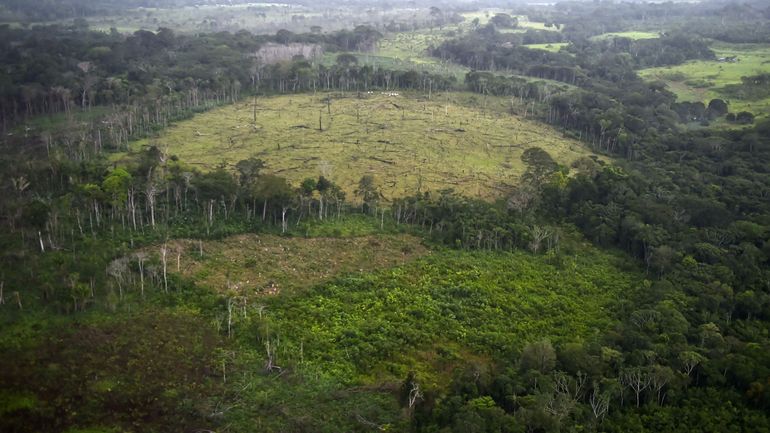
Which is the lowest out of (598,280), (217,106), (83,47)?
(598,280)

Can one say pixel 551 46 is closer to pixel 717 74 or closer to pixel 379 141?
pixel 717 74

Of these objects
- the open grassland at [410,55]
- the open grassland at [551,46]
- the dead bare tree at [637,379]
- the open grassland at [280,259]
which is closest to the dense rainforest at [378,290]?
the dead bare tree at [637,379]

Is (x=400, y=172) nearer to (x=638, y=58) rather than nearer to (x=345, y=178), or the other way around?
(x=345, y=178)

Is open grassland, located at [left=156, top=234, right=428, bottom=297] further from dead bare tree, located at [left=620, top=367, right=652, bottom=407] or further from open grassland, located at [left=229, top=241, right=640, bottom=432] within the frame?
dead bare tree, located at [left=620, top=367, right=652, bottom=407]

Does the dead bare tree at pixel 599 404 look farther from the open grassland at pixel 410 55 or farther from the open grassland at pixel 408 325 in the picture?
the open grassland at pixel 410 55

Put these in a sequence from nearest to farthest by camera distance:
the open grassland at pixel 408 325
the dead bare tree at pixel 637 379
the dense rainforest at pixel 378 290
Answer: the dense rainforest at pixel 378 290, the dead bare tree at pixel 637 379, the open grassland at pixel 408 325

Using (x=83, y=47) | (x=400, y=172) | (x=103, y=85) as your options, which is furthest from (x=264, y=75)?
(x=400, y=172)
